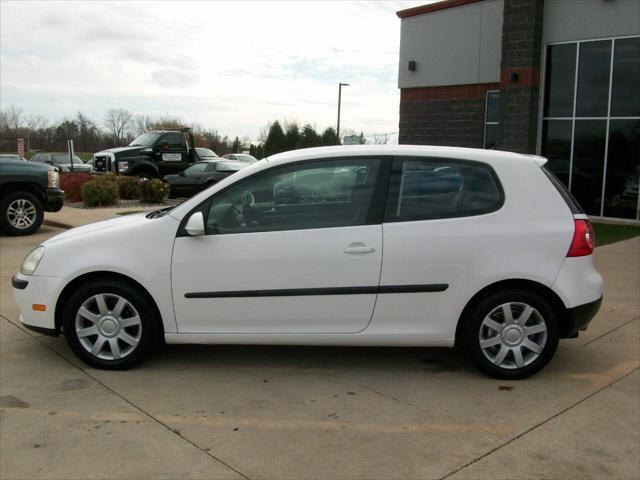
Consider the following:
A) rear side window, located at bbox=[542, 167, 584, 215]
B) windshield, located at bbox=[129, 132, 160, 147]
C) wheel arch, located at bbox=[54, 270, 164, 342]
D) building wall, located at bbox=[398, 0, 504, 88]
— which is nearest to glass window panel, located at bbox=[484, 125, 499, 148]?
building wall, located at bbox=[398, 0, 504, 88]

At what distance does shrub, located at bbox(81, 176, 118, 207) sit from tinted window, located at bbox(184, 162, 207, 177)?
2932 millimetres

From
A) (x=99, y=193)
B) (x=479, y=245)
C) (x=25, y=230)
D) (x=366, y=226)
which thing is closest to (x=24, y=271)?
(x=366, y=226)

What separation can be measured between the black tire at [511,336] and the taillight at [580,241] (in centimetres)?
38

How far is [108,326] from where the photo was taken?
14.6ft

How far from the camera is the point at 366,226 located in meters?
4.27

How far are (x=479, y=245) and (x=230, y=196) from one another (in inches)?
68.6

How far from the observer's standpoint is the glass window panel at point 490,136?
16.8 metres

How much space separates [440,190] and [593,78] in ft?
39.4

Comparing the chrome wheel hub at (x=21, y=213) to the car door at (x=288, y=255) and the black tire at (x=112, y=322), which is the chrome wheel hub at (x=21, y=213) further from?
the car door at (x=288, y=255)

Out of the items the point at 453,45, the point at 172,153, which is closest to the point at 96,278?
the point at 453,45

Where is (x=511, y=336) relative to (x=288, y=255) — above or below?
below

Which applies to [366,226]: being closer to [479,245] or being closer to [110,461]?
[479,245]

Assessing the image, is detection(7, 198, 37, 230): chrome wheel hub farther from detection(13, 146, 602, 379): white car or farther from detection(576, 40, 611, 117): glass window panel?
detection(576, 40, 611, 117): glass window panel

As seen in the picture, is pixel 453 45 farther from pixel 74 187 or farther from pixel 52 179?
pixel 74 187
